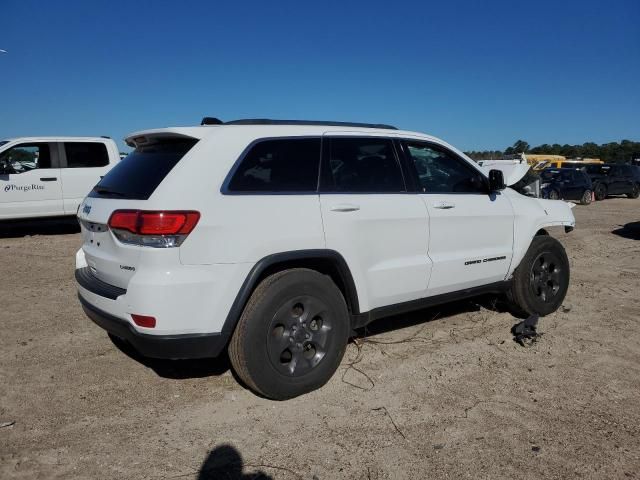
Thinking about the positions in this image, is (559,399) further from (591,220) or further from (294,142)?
(591,220)

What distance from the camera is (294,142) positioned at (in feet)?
11.3

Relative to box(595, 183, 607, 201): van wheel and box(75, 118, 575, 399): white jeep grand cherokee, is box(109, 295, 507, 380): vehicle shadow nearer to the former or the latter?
box(75, 118, 575, 399): white jeep grand cherokee

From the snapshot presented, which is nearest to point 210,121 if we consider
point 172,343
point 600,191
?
point 172,343

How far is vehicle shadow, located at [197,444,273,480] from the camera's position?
2.56m

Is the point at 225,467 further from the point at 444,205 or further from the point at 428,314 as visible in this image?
the point at 428,314

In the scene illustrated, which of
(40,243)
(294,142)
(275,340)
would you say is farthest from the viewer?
(40,243)

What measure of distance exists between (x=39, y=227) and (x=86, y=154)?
8.49ft

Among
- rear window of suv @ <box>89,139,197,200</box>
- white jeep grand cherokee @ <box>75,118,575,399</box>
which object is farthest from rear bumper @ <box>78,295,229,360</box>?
rear window of suv @ <box>89,139,197,200</box>

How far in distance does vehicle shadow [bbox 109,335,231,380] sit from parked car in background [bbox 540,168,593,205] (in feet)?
60.1

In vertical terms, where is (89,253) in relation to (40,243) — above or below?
above

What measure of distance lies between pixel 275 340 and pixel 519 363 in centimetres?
206

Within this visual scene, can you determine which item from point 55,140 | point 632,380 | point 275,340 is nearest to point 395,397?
point 275,340

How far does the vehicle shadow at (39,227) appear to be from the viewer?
33.4 ft

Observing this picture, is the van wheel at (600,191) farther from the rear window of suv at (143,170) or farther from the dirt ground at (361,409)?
the rear window of suv at (143,170)
